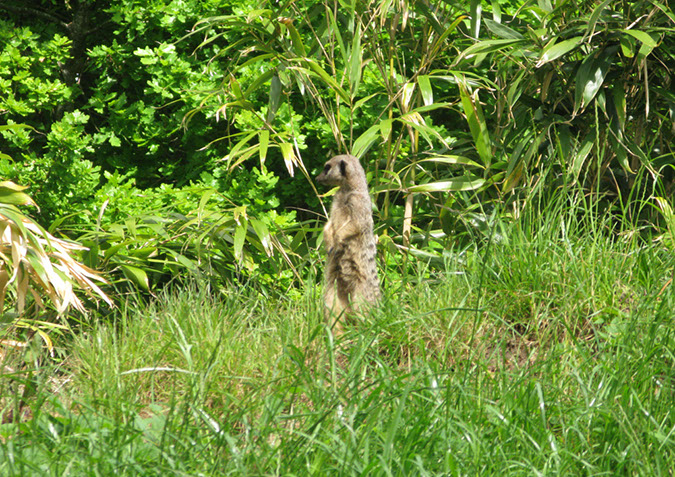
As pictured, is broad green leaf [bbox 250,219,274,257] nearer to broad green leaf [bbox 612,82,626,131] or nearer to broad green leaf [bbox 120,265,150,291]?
broad green leaf [bbox 120,265,150,291]

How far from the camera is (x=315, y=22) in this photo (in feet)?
18.3

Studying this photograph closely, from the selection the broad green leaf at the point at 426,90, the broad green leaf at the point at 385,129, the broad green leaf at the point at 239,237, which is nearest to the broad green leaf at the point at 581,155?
the broad green leaf at the point at 426,90

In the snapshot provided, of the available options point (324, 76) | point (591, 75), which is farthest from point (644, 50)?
point (324, 76)

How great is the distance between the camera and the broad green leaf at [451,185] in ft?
13.8

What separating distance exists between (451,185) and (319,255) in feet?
2.96

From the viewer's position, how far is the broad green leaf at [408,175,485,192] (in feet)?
13.8

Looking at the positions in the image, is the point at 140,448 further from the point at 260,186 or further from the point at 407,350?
the point at 260,186

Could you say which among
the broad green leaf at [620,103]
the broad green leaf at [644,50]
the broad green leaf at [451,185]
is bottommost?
the broad green leaf at [451,185]

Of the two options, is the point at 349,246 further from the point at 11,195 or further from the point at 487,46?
the point at 11,195

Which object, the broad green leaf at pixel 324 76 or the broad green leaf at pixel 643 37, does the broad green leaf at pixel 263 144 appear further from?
the broad green leaf at pixel 643 37

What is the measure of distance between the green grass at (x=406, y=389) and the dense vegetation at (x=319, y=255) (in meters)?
0.02

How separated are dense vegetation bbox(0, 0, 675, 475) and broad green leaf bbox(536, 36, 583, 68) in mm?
16

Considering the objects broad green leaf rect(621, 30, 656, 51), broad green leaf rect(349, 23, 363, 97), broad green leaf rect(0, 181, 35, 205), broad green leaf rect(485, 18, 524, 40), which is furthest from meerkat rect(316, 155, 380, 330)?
broad green leaf rect(621, 30, 656, 51)

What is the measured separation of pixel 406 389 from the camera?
2154mm
